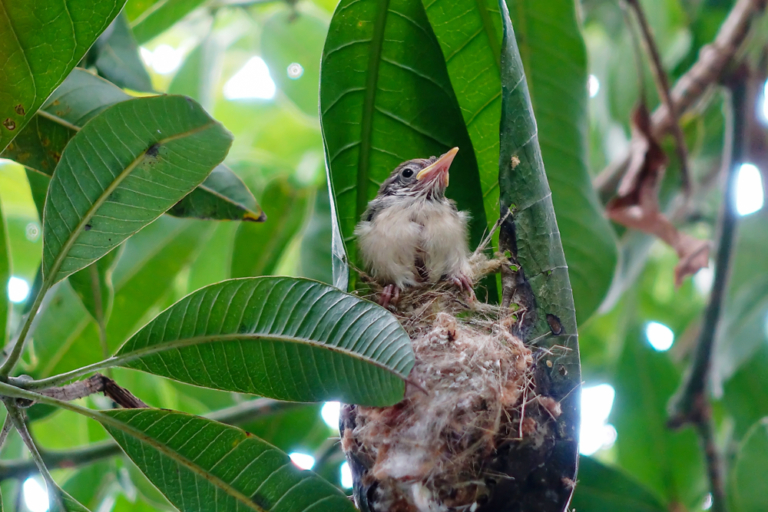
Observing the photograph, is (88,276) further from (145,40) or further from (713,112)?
(713,112)

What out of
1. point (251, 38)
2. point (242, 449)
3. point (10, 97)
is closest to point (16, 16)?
point (10, 97)

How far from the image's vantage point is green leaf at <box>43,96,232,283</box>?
1460 mm

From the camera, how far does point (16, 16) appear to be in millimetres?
1356

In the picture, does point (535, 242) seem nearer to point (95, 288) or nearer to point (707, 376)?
point (95, 288)

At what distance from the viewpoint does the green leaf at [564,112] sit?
8.14 ft

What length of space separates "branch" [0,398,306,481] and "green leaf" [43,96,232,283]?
0.84m

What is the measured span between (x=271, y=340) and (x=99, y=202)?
1.61 ft

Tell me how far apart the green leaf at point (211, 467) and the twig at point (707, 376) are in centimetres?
216

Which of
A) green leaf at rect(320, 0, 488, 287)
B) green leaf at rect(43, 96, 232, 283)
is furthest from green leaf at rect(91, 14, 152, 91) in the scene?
green leaf at rect(43, 96, 232, 283)

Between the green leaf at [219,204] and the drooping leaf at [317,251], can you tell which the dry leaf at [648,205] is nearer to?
the drooping leaf at [317,251]

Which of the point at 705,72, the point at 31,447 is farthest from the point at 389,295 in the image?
the point at 705,72

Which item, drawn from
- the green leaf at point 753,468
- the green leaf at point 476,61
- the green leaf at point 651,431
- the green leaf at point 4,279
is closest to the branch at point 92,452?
the green leaf at point 4,279

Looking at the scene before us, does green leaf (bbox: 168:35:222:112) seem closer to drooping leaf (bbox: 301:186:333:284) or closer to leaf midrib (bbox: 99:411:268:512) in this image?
drooping leaf (bbox: 301:186:333:284)

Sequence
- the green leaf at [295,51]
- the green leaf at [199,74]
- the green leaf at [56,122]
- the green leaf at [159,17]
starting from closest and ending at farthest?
the green leaf at [56,122], the green leaf at [159,17], the green leaf at [199,74], the green leaf at [295,51]
